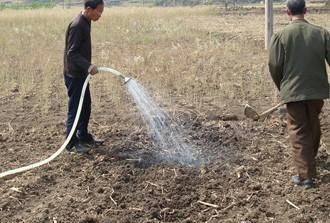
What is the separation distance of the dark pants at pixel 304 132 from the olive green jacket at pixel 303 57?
0.37 feet

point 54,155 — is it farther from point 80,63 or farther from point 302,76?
point 302,76

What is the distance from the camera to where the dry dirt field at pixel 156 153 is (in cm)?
472

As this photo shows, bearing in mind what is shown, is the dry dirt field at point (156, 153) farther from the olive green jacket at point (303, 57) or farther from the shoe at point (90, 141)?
the olive green jacket at point (303, 57)

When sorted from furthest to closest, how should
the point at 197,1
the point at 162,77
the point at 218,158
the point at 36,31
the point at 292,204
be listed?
the point at 197,1 → the point at 36,31 → the point at 162,77 → the point at 218,158 → the point at 292,204

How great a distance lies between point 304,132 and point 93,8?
2.57 m

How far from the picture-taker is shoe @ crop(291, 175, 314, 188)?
4980 millimetres

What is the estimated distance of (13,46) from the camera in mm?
15773

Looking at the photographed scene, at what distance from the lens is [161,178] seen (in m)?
5.43

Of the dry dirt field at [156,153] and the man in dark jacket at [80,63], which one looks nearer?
the dry dirt field at [156,153]

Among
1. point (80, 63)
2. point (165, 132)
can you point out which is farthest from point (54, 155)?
point (165, 132)

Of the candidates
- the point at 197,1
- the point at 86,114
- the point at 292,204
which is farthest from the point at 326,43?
the point at 197,1

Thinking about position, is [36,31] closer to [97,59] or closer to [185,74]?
[97,59]

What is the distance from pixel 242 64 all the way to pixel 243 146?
18.7 feet

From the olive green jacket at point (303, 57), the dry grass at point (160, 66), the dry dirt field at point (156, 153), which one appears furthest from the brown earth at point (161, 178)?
the dry grass at point (160, 66)
